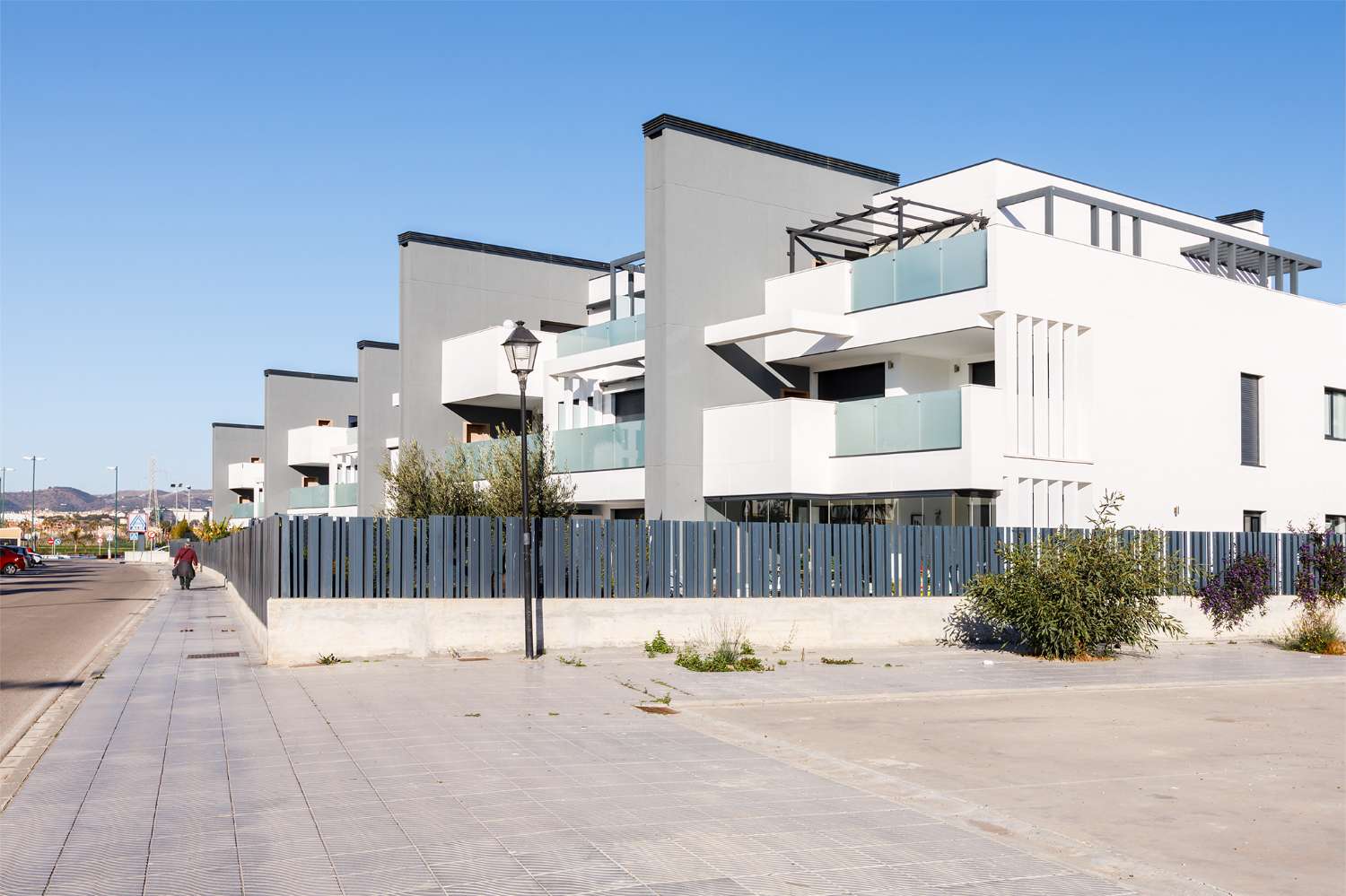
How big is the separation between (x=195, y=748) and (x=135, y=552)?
320 feet

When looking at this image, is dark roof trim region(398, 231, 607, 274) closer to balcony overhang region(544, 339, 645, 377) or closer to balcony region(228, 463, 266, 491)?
balcony overhang region(544, 339, 645, 377)

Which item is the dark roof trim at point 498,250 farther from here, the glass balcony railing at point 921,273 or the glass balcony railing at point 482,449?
the glass balcony railing at point 921,273

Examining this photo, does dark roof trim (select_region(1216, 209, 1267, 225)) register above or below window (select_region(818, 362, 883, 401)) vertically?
above

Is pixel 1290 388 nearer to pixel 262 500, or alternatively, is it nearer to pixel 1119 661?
pixel 1119 661

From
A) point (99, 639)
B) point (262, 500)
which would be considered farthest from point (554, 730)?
point (262, 500)

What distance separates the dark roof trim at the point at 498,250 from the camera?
3522 centimetres

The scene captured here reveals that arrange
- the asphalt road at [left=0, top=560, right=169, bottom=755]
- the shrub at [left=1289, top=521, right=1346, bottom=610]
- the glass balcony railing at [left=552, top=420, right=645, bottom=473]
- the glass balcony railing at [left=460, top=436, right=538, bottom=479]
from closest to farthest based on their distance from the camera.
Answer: the asphalt road at [left=0, top=560, right=169, bottom=755] < the shrub at [left=1289, top=521, right=1346, bottom=610] < the glass balcony railing at [left=552, top=420, right=645, bottom=473] < the glass balcony railing at [left=460, top=436, right=538, bottom=479]

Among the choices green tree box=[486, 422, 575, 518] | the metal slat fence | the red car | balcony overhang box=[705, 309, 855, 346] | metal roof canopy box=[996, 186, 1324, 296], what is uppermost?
metal roof canopy box=[996, 186, 1324, 296]

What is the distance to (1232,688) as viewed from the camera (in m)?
15.6

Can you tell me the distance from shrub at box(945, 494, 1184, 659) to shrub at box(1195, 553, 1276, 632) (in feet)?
16.3

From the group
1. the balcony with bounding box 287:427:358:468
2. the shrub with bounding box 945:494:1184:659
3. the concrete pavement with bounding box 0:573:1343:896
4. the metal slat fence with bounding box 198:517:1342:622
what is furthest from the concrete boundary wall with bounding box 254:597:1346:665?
the balcony with bounding box 287:427:358:468

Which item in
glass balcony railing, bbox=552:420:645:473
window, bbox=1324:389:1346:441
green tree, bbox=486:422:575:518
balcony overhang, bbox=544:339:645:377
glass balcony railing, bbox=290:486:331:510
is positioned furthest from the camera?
glass balcony railing, bbox=290:486:331:510

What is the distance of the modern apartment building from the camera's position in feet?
73.4

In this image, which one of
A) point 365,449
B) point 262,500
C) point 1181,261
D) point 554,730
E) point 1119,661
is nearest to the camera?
point 554,730
